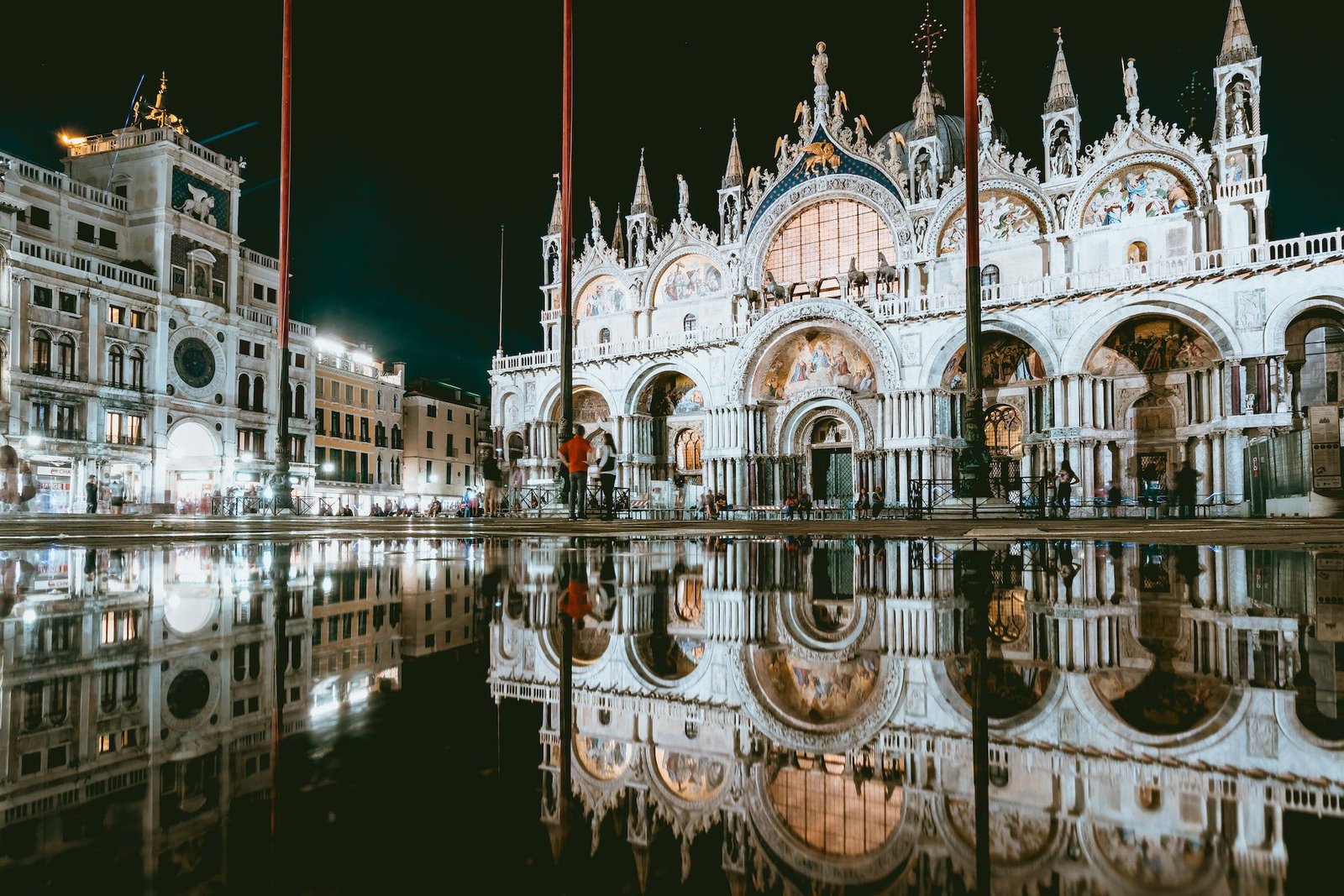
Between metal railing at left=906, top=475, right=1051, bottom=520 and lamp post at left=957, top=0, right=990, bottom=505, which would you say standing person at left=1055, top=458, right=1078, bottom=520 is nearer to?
metal railing at left=906, top=475, right=1051, bottom=520

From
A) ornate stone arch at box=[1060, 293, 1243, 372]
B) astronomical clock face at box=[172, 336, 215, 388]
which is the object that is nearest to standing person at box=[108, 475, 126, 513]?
astronomical clock face at box=[172, 336, 215, 388]

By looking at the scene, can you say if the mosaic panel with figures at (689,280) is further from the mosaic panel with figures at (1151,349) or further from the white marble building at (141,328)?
the white marble building at (141,328)

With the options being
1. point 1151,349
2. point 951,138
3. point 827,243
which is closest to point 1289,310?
point 1151,349

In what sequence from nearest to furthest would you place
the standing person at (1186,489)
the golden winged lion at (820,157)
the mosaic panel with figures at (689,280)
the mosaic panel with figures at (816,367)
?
the standing person at (1186,489), the mosaic panel with figures at (816,367), the golden winged lion at (820,157), the mosaic panel with figures at (689,280)

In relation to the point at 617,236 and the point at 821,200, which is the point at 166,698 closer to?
the point at 821,200

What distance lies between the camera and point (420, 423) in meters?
48.4

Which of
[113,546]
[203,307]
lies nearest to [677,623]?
[113,546]

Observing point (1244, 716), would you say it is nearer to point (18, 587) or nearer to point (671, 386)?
point (18, 587)

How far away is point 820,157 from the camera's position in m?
29.4

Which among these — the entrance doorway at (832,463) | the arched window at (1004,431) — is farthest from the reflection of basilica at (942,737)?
the entrance doorway at (832,463)

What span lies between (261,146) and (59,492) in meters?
17.8

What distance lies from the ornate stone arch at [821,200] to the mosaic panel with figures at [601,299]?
238 inches

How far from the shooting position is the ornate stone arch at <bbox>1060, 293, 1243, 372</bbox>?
21.4 meters

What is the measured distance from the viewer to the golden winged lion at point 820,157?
29.1 meters
